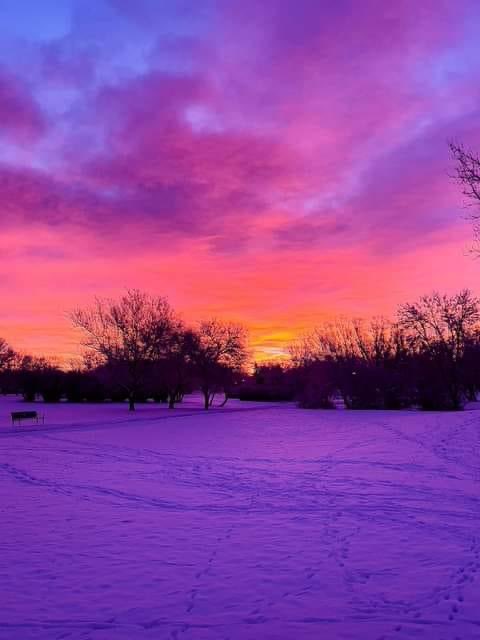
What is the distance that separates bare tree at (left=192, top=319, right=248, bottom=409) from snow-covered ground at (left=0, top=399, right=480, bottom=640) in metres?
33.6

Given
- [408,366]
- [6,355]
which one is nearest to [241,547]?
[408,366]

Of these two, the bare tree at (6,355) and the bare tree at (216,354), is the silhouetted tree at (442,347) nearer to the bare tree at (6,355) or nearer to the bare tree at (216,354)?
the bare tree at (216,354)

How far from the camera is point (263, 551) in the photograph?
773 cm

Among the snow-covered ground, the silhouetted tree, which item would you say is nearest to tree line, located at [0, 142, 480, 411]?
the silhouetted tree

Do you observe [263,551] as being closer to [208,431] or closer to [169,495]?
[169,495]

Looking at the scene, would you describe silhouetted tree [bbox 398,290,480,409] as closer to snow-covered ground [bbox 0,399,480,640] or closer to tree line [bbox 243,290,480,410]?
tree line [bbox 243,290,480,410]

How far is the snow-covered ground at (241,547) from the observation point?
5473 millimetres

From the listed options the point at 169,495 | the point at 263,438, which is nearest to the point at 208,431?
the point at 263,438

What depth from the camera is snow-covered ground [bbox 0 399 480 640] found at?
5473mm

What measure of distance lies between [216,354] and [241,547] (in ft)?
143

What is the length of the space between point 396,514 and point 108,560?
16.2 ft

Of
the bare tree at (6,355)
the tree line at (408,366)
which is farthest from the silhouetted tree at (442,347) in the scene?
A: the bare tree at (6,355)

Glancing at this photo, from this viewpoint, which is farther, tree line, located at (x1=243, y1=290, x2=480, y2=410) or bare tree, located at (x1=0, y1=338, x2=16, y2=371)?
bare tree, located at (x1=0, y1=338, x2=16, y2=371)

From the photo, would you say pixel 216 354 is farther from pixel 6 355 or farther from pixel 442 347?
pixel 6 355
